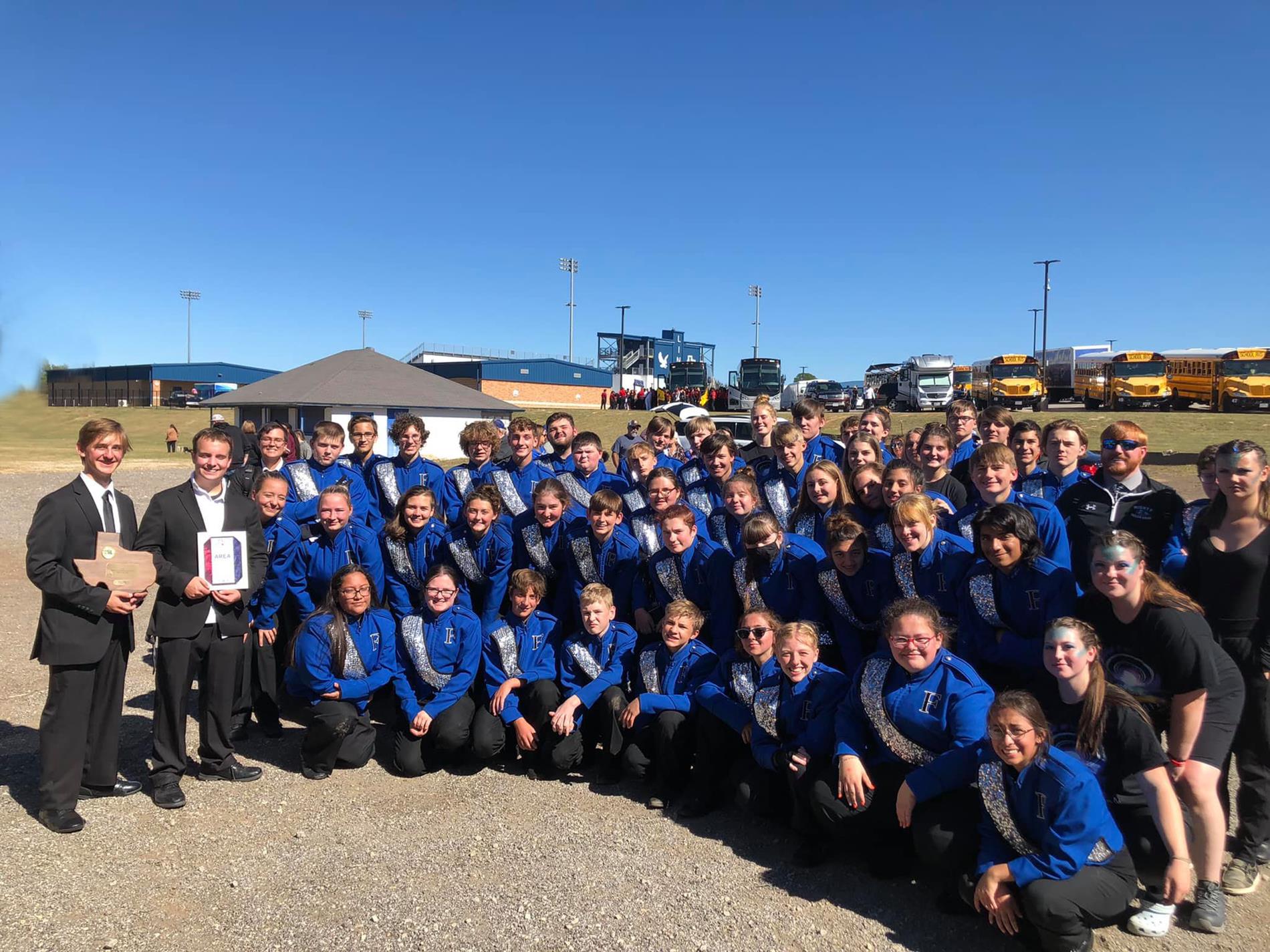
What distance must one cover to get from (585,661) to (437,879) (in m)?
1.55

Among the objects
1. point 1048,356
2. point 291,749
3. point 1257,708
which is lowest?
point 291,749

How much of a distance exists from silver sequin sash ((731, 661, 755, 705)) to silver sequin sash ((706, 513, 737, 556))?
A: 46.0 inches

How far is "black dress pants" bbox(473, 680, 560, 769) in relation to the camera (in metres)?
4.92

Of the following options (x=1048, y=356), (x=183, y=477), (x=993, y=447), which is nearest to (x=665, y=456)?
(x=993, y=447)

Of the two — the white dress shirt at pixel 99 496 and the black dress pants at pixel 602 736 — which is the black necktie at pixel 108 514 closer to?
the white dress shirt at pixel 99 496

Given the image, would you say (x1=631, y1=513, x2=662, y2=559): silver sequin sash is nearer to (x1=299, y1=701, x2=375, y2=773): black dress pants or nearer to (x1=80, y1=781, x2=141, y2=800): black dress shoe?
(x1=299, y1=701, x2=375, y2=773): black dress pants

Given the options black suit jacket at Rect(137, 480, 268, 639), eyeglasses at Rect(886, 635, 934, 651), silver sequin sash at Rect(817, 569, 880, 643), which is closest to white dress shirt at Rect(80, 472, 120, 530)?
black suit jacket at Rect(137, 480, 268, 639)

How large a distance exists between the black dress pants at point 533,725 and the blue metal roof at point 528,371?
5286 centimetres

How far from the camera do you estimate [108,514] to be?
14.4 ft

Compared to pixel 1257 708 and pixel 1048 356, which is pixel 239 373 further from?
pixel 1257 708

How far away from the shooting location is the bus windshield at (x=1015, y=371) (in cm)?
3419

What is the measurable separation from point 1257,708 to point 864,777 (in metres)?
1.76

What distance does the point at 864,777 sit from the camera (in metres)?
3.74

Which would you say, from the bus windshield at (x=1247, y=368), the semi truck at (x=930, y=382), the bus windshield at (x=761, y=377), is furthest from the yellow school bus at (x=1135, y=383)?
the bus windshield at (x=761, y=377)
